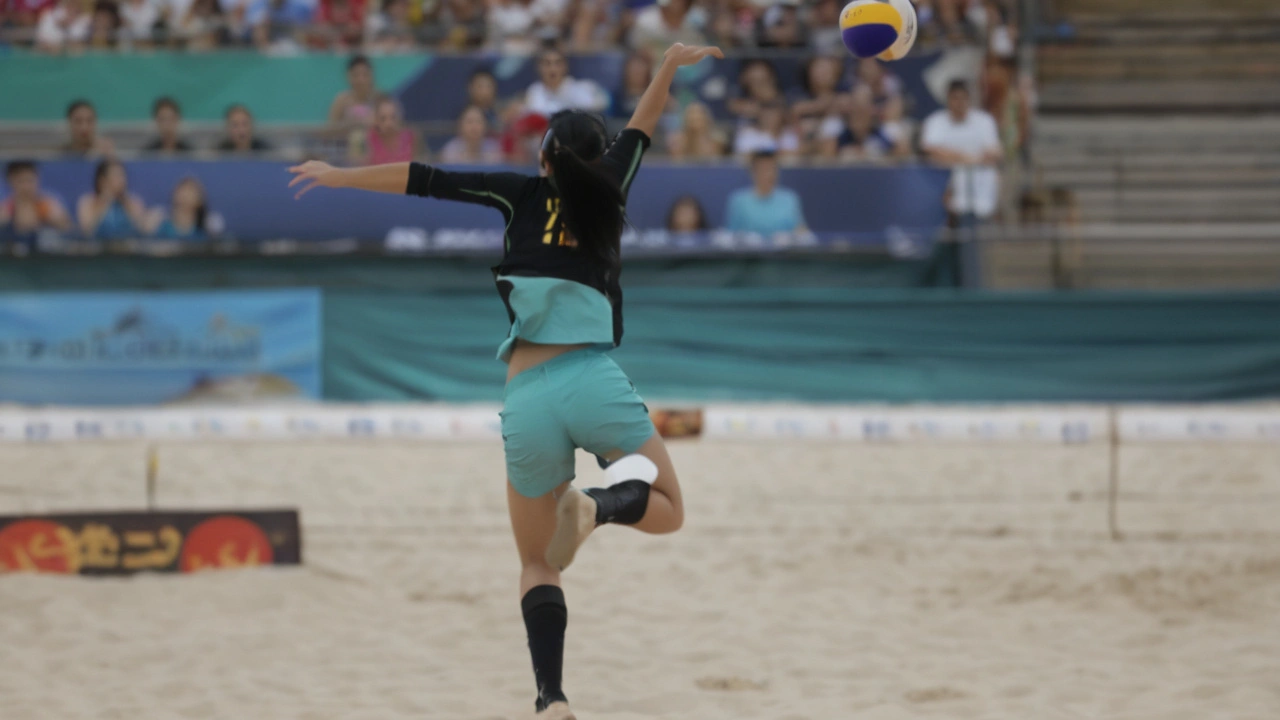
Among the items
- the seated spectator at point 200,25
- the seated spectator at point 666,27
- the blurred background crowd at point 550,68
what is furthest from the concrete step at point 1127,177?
the seated spectator at point 200,25

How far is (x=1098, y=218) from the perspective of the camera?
12.3 metres

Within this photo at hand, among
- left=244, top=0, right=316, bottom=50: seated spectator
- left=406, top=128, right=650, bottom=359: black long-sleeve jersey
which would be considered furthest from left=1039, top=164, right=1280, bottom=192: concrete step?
left=406, top=128, right=650, bottom=359: black long-sleeve jersey

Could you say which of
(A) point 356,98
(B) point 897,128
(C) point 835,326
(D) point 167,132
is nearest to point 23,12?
(D) point 167,132

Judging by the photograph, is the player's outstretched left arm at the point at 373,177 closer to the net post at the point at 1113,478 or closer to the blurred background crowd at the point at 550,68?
the net post at the point at 1113,478

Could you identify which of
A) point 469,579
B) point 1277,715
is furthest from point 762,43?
point 1277,715

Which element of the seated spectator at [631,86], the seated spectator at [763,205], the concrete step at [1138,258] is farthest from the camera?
the seated spectator at [631,86]

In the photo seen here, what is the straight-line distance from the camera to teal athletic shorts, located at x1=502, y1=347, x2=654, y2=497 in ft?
12.3

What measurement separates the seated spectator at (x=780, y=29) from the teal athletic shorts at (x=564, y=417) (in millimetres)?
9031

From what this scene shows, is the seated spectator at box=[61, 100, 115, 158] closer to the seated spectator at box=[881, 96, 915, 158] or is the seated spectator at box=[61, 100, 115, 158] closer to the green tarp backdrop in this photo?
the green tarp backdrop

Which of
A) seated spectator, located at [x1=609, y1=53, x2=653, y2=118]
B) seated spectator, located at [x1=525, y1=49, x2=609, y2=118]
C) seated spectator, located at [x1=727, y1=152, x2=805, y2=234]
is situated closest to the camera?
seated spectator, located at [x1=727, y1=152, x2=805, y2=234]

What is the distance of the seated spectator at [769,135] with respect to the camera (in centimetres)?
1158

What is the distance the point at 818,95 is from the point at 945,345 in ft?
9.59

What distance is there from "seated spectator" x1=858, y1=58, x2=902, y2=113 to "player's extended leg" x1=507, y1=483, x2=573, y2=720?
28.1 feet

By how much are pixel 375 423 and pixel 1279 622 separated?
5047 mm
